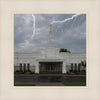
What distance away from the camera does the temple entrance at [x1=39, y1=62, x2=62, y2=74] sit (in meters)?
25.5

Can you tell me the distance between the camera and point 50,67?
25734mm

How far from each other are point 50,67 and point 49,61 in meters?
1.44

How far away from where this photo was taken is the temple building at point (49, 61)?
25125mm

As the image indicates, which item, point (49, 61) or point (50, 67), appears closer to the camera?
point (49, 61)

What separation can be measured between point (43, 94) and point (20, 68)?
20.3 metres

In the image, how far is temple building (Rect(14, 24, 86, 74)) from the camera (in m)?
25.1

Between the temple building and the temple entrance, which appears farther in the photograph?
the temple entrance

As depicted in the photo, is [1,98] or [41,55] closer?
[1,98]

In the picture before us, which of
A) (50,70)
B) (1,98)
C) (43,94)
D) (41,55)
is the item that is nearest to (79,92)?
(43,94)

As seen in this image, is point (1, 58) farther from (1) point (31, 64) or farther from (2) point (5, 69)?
(1) point (31, 64)

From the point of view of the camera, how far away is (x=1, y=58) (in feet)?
24.6

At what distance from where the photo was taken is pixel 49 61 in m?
24.7

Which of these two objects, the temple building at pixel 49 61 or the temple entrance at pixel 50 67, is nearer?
the temple building at pixel 49 61

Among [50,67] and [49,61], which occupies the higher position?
[49,61]
